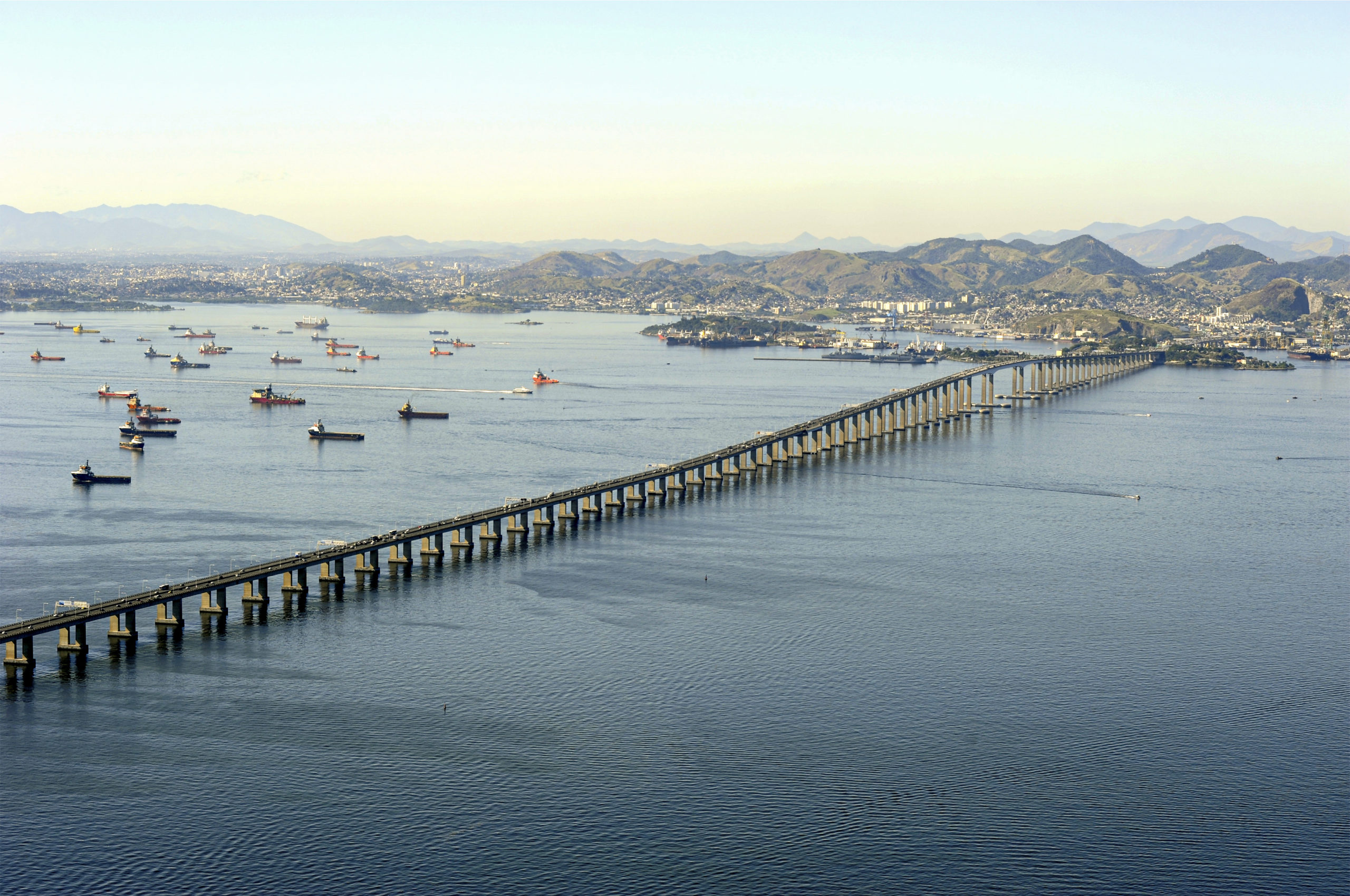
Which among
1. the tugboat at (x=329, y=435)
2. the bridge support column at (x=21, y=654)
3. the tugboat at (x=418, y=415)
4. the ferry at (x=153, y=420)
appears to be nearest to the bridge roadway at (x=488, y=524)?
the bridge support column at (x=21, y=654)

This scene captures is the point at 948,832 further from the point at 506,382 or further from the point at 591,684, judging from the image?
the point at 506,382

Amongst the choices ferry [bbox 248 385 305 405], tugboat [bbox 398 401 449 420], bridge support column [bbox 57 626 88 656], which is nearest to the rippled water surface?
bridge support column [bbox 57 626 88 656]

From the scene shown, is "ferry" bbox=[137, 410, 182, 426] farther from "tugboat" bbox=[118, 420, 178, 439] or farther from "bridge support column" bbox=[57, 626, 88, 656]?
"bridge support column" bbox=[57, 626, 88, 656]

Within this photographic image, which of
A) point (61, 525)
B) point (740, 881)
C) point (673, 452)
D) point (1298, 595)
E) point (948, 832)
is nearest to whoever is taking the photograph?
point (740, 881)

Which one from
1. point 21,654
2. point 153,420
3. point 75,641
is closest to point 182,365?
point 153,420

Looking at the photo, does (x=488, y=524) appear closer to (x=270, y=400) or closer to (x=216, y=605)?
(x=216, y=605)

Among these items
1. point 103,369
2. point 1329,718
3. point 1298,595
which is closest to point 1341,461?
point 1298,595
